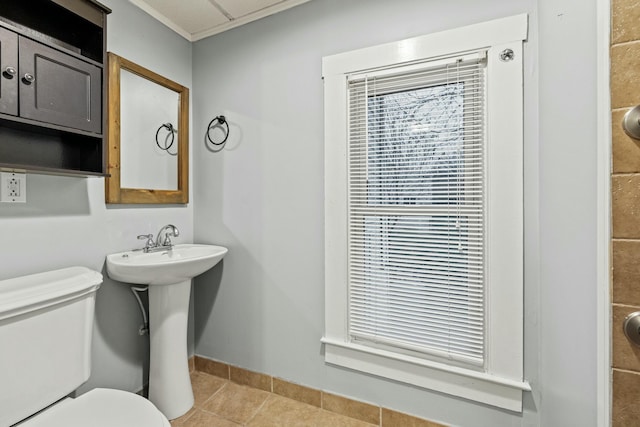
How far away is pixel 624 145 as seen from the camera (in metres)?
0.79

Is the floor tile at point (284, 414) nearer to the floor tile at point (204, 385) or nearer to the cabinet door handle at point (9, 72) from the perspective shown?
the floor tile at point (204, 385)

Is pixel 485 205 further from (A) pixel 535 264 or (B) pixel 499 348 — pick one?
(B) pixel 499 348

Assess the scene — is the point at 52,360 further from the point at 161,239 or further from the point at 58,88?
the point at 58,88

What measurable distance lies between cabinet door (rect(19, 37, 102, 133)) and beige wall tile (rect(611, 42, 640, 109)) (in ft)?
5.78

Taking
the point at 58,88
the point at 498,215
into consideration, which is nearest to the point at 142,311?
the point at 58,88

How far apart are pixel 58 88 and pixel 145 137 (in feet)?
1.88

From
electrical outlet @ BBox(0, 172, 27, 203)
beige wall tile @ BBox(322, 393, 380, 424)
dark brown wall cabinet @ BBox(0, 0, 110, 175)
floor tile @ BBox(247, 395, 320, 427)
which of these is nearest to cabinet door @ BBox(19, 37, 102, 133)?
dark brown wall cabinet @ BBox(0, 0, 110, 175)

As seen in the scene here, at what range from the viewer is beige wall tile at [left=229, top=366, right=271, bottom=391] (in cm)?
176

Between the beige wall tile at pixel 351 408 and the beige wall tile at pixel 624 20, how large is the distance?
65.8 inches

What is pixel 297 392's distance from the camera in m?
1.67

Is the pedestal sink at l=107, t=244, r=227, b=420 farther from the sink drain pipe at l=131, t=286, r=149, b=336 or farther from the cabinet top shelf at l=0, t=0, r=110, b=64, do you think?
the cabinet top shelf at l=0, t=0, r=110, b=64

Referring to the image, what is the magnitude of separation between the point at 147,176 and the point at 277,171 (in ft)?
2.42

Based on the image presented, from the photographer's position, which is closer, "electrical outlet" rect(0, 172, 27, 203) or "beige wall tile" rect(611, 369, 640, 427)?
"beige wall tile" rect(611, 369, 640, 427)

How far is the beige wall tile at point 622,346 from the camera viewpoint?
787mm
